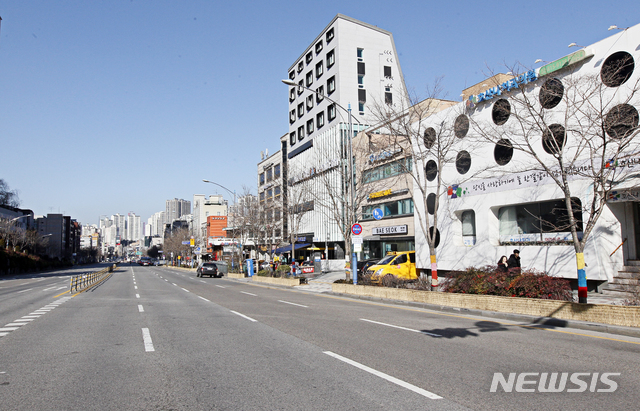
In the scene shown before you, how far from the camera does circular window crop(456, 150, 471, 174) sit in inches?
973

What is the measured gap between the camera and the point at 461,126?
24.7m

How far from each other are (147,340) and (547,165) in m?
17.7

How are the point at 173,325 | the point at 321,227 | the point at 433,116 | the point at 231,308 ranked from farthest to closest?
the point at 321,227 → the point at 433,116 → the point at 231,308 → the point at 173,325

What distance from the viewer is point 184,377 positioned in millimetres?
6031

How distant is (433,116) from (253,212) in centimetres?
2605

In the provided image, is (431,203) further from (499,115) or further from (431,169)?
(499,115)

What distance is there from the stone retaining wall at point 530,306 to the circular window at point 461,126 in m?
11.2

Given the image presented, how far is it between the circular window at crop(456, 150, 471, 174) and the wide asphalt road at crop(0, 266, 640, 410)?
1468 centimetres

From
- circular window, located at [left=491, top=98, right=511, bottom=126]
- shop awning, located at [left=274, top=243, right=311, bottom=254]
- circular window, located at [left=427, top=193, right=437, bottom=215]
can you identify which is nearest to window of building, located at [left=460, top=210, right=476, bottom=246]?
circular window, located at [left=427, top=193, right=437, bottom=215]

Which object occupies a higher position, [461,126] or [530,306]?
[461,126]

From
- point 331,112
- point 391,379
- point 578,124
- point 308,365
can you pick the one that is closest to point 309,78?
point 331,112

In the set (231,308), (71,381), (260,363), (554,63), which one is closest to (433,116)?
(554,63)

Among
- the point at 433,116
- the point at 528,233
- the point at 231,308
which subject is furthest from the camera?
the point at 433,116

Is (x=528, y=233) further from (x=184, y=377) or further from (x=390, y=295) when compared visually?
(x=184, y=377)
